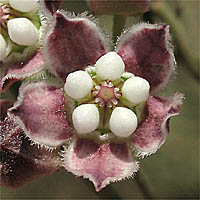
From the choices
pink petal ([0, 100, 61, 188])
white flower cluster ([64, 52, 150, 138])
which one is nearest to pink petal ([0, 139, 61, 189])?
pink petal ([0, 100, 61, 188])

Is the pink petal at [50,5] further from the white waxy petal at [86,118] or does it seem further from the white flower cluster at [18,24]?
the white waxy petal at [86,118]

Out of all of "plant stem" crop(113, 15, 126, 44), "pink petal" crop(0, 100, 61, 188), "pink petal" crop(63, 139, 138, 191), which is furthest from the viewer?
"plant stem" crop(113, 15, 126, 44)

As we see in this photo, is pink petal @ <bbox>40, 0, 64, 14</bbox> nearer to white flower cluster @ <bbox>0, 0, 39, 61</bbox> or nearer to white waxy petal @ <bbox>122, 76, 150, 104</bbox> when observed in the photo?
white flower cluster @ <bbox>0, 0, 39, 61</bbox>

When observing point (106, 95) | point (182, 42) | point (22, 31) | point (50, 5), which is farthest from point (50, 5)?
point (182, 42)

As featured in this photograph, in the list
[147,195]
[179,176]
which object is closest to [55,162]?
[147,195]

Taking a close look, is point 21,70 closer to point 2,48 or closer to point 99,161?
point 2,48

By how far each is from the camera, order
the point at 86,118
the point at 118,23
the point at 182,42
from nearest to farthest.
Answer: the point at 86,118 < the point at 118,23 < the point at 182,42

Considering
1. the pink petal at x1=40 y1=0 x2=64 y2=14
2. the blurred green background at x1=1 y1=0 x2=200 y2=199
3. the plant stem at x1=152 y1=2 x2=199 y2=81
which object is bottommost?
the blurred green background at x1=1 y1=0 x2=200 y2=199
